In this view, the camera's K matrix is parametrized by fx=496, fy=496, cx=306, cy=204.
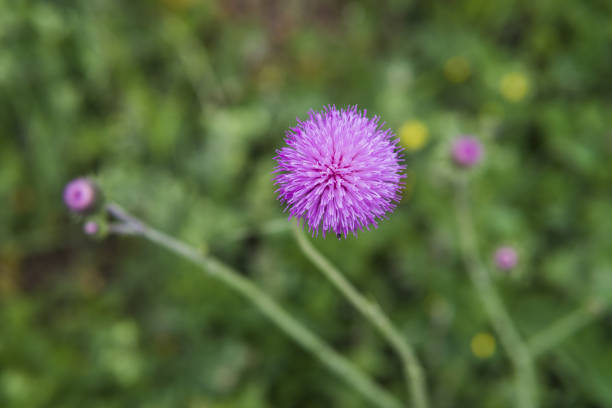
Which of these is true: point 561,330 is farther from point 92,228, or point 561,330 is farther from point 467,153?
point 92,228

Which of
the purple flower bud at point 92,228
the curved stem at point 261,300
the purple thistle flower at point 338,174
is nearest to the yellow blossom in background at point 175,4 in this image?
the curved stem at point 261,300

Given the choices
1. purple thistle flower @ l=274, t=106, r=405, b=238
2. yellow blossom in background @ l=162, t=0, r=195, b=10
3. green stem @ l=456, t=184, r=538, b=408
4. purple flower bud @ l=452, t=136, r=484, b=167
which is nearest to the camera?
purple thistle flower @ l=274, t=106, r=405, b=238

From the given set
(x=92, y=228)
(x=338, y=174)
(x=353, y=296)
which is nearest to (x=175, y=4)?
(x=92, y=228)

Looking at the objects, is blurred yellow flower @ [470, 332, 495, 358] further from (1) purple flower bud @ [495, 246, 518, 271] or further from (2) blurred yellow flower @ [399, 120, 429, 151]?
(2) blurred yellow flower @ [399, 120, 429, 151]

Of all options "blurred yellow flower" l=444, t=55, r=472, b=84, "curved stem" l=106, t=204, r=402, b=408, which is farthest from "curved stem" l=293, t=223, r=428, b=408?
"blurred yellow flower" l=444, t=55, r=472, b=84

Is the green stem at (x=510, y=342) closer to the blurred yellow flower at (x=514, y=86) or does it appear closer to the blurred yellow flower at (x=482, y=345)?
the blurred yellow flower at (x=482, y=345)
